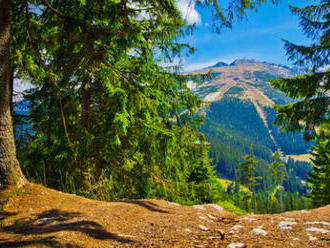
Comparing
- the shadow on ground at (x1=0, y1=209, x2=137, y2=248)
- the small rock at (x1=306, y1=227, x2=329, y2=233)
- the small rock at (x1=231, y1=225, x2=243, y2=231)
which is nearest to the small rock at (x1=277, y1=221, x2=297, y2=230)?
the small rock at (x1=306, y1=227, x2=329, y2=233)

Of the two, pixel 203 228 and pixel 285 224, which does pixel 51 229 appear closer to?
pixel 203 228

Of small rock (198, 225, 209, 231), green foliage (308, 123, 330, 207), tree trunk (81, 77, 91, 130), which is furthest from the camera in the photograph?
green foliage (308, 123, 330, 207)

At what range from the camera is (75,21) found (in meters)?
4.20

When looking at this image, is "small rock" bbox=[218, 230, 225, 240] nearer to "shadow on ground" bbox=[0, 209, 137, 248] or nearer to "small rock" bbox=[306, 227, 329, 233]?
"small rock" bbox=[306, 227, 329, 233]

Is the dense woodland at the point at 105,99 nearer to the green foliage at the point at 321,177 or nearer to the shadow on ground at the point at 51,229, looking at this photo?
the shadow on ground at the point at 51,229

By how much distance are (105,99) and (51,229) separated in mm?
4722

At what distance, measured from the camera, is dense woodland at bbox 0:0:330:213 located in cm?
420

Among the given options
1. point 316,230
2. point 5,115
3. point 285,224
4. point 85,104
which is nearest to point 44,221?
point 5,115

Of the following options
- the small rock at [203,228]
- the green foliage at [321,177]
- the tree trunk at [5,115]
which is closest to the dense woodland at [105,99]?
the tree trunk at [5,115]

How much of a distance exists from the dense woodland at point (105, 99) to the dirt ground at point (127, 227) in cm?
102

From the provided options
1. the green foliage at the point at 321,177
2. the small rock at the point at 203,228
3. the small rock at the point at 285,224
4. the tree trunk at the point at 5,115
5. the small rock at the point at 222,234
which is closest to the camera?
the small rock at the point at 222,234

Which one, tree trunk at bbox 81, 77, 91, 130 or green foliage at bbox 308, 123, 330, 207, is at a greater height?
tree trunk at bbox 81, 77, 91, 130

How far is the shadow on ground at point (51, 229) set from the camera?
2463 millimetres

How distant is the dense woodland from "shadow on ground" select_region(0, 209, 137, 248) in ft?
4.63
